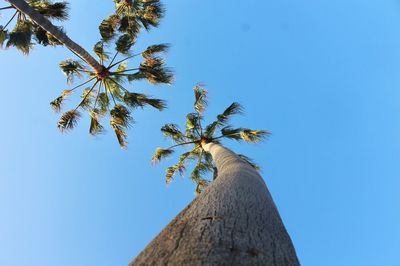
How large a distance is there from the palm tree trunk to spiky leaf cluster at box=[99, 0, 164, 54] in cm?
113

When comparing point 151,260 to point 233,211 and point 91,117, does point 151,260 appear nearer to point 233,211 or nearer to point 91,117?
point 233,211

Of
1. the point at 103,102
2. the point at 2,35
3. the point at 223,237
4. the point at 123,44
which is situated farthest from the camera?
the point at 103,102

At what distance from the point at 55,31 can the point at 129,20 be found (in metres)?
3.23

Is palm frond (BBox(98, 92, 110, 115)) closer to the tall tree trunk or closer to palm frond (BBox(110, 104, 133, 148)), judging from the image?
palm frond (BBox(110, 104, 133, 148))

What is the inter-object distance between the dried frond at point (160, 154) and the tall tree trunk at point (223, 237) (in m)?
12.2

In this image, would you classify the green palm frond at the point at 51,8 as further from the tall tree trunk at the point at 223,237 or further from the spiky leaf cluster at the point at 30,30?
the tall tree trunk at the point at 223,237

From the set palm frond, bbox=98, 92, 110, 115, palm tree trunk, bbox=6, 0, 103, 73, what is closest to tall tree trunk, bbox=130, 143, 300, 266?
palm tree trunk, bbox=6, 0, 103, 73

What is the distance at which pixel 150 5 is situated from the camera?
46.3ft

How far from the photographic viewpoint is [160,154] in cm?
1552

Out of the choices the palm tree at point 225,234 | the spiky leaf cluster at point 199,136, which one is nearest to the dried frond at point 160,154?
the spiky leaf cluster at point 199,136

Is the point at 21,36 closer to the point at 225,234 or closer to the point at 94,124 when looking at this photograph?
the point at 94,124

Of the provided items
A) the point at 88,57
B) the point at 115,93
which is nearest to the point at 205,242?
the point at 88,57

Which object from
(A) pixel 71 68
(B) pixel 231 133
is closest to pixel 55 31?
(A) pixel 71 68

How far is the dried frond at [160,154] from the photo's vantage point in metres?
15.5
